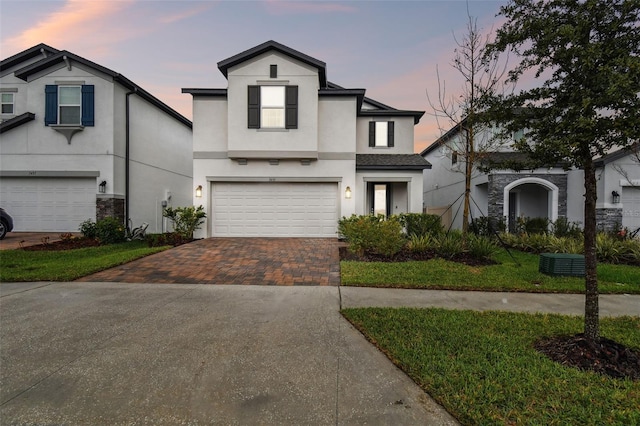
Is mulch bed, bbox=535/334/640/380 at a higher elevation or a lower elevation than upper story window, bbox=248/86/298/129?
lower

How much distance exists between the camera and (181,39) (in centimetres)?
1238

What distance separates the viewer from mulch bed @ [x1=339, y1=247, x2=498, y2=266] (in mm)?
8797

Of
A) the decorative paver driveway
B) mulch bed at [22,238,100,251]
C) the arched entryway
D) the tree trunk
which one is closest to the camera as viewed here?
the tree trunk

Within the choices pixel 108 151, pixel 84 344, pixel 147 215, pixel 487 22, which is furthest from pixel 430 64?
pixel 147 215

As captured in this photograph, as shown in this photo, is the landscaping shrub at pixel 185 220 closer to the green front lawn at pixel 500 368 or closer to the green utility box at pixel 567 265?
the green front lawn at pixel 500 368

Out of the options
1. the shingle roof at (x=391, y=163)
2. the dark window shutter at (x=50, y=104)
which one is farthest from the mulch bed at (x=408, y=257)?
the dark window shutter at (x=50, y=104)

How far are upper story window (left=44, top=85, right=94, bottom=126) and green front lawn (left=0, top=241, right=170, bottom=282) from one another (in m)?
6.19

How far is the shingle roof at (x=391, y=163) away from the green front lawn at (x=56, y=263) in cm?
876

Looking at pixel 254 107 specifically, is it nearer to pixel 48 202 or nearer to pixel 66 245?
pixel 66 245

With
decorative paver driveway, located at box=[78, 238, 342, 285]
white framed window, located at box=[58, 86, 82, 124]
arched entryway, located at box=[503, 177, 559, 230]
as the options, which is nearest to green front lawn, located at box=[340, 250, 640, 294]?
decorative paver driveway, located at box=[78, 238, 342, 285]

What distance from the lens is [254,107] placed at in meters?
13.0

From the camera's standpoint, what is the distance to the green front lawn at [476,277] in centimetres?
629

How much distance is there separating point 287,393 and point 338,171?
11430mm

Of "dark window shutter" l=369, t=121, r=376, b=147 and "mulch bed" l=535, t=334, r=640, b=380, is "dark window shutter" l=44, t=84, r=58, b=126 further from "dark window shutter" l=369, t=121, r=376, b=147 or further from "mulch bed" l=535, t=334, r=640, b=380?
"mulch bed" l=535, t=334, r=640, b=380
